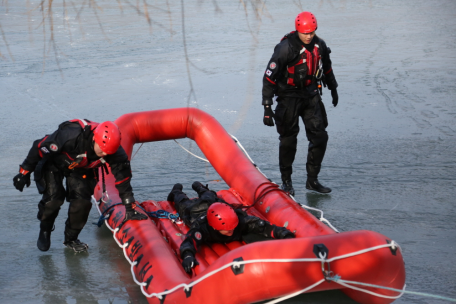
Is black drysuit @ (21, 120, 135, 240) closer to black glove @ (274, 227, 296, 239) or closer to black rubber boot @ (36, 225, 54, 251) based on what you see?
black rubber boot @ (36, 225, 54, 251)

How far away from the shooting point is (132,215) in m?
3.60

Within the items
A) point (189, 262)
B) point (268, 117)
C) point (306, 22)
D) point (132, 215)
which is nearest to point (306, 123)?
point (268, 117)

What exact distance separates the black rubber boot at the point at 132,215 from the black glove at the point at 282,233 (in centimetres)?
94

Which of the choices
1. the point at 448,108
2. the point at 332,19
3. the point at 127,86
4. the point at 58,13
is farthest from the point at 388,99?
the point at 58,13

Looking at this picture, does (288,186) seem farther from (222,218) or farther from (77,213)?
(77,213)

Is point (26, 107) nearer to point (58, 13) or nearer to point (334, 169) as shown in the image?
point (334, 169)

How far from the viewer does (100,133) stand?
328 cm

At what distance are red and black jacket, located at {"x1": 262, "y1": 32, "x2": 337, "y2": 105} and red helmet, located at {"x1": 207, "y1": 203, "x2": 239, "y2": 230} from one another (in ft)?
4.27

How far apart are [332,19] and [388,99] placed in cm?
525

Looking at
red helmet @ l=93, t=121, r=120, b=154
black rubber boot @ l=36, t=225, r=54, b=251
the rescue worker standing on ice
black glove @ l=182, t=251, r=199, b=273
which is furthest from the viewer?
the rescue worker standing on ice

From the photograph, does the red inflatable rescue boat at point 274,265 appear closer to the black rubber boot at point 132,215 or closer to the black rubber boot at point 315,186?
the black rubber boot at point 132,215

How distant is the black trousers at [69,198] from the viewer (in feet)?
11.5

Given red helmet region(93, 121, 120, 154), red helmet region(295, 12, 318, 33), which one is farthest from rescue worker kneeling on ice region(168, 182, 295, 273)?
red helmet region(295, 12, 318, 33)

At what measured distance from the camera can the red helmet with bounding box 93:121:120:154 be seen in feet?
10.7
